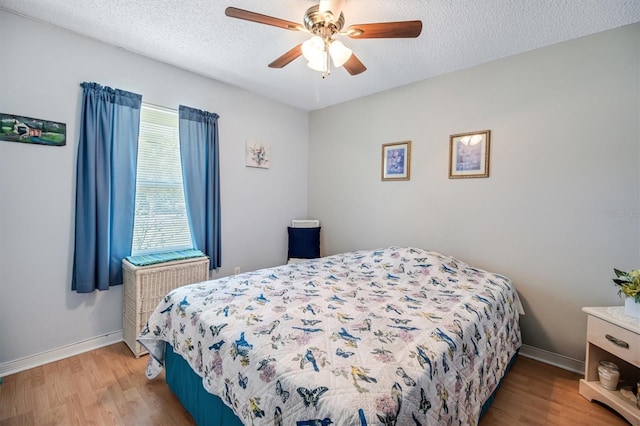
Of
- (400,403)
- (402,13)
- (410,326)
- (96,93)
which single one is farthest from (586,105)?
(96,93)

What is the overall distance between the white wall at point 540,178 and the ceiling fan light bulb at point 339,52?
1.43 meters

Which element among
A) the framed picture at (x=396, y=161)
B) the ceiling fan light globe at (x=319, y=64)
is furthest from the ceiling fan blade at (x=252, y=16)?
the framed picture at (x=396, y=161)

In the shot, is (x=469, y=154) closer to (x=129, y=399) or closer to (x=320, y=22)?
(x=320, y=22)

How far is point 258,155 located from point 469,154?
230 centimetres

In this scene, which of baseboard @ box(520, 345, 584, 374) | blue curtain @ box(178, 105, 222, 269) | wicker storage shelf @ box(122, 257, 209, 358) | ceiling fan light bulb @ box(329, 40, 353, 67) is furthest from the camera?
blue curtain @ box(178, 105, 222, 269)

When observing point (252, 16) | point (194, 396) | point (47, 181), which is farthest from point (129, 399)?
point (252, 16)

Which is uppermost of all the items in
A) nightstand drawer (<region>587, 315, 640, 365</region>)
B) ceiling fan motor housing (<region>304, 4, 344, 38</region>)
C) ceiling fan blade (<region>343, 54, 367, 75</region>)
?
ceiling fan motor housing (<region>304, 4, 344, 38</region>)

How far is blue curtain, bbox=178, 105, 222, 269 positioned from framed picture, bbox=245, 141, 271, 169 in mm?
439

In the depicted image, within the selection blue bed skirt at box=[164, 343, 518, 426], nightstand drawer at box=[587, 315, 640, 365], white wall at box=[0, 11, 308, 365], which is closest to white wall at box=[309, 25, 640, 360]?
nightstand drawer at box=[587, 315, 640, 365]

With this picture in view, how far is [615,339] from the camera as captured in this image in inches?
66.7

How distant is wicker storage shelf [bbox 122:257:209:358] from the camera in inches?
88.0

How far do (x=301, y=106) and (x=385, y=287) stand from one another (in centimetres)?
273

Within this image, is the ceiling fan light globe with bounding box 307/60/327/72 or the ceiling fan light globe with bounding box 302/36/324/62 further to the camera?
the ceiling fan light globe with bounding box 307/60/327/72

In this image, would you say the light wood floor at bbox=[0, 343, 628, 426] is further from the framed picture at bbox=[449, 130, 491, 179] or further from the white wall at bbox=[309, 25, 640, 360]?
the framed picture at bbox=[449, 130, 491, 179]
